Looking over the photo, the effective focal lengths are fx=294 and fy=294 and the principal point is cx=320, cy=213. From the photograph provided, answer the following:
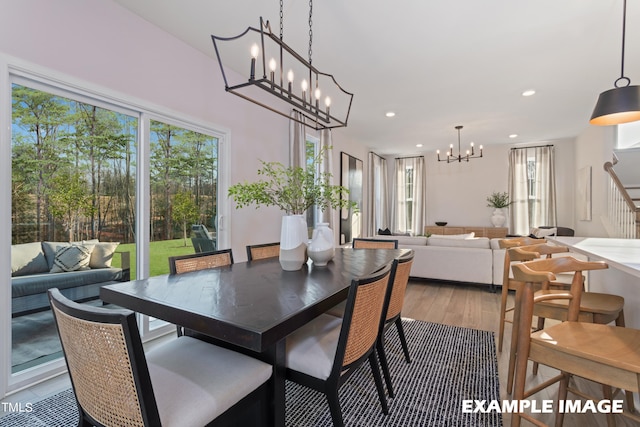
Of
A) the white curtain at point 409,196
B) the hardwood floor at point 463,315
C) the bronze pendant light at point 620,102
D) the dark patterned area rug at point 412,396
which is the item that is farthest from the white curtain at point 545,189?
the dark patterned area rug at point 412,396

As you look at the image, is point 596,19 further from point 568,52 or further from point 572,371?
point 572,371

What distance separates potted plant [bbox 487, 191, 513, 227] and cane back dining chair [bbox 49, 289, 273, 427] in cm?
714

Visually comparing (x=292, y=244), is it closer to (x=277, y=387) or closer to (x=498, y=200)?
(x=277, y=387)

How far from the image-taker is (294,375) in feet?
4.33

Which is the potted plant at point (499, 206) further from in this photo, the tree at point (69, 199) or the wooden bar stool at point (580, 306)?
the tree at point (69, 199)

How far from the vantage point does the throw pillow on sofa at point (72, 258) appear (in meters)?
2.11

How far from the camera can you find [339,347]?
4.11 ft

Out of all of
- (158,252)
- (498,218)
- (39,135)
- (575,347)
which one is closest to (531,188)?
(498,218)

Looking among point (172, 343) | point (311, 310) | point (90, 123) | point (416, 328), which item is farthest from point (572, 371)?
point (90, 123)

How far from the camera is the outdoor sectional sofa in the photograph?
192cm

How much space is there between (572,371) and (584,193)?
632cm

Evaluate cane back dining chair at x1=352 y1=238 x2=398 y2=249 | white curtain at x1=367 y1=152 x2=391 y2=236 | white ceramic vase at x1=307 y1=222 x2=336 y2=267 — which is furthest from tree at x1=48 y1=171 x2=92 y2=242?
white curtain at x1=367 y1=152 x2=391 y2=236

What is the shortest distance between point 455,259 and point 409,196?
404 centimetres

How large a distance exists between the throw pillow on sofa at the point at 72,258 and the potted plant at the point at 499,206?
7479mm
